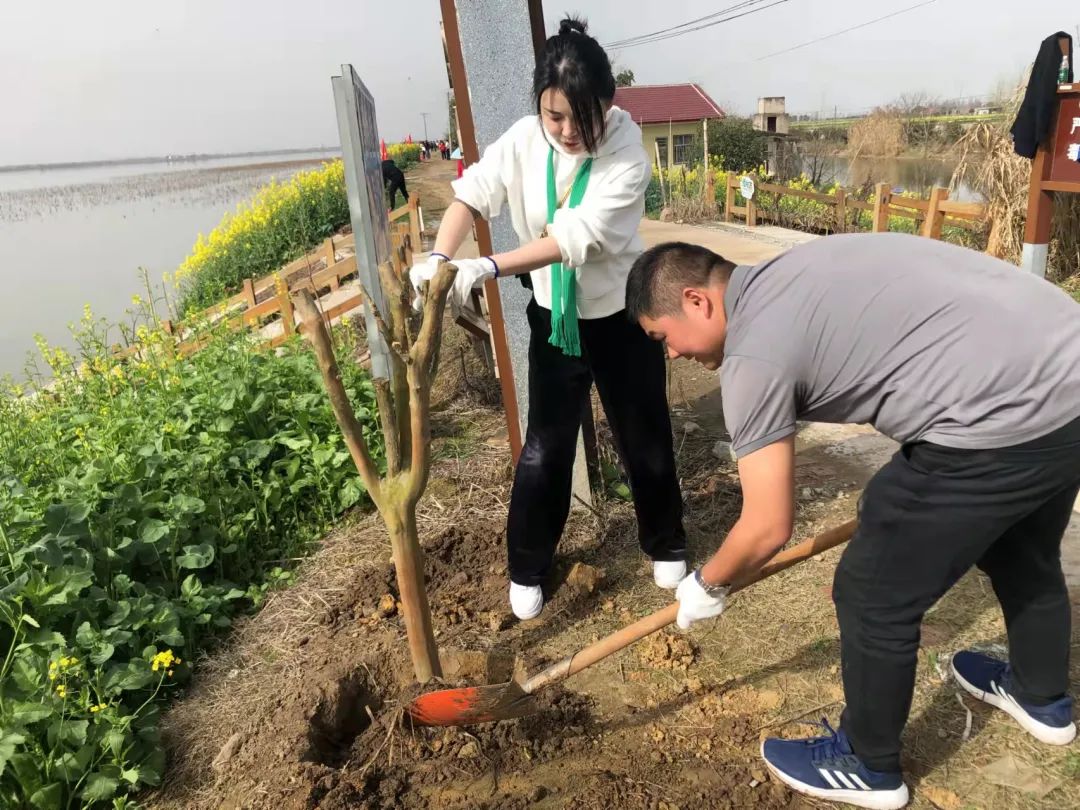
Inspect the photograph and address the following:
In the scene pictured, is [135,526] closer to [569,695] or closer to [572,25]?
[569,695]

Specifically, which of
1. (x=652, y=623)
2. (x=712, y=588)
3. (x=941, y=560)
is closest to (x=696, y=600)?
(x=712, y=588)

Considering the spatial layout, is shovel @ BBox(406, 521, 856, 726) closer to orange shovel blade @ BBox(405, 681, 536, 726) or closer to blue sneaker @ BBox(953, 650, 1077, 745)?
orange shovel blade @ BBox(405, 681, 536, 726)

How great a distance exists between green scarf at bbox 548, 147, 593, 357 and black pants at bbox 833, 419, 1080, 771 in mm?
1058

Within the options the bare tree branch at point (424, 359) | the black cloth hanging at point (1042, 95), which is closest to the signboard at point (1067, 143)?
the black cloth hanging at point (1042, 95)

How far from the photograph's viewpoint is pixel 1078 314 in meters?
1.55

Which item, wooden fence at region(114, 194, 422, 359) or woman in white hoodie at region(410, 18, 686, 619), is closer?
woman in white hoodie at region(410, 18, 686, 619)

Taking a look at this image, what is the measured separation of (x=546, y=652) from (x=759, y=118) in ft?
82.9

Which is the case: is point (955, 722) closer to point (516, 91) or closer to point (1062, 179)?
point (516, 91)

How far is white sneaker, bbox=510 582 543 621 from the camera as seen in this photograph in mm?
2777

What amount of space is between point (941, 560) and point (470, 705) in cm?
126

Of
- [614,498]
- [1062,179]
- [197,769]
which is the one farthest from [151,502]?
[1062,179]

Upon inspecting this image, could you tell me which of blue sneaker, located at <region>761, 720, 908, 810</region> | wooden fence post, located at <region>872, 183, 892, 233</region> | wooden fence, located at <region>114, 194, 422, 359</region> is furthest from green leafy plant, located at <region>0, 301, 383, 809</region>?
wooden fence post, located at <region>872, 183, 892, 233</region>

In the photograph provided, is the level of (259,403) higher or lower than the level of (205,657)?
higher

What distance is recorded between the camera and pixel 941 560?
161 cm
